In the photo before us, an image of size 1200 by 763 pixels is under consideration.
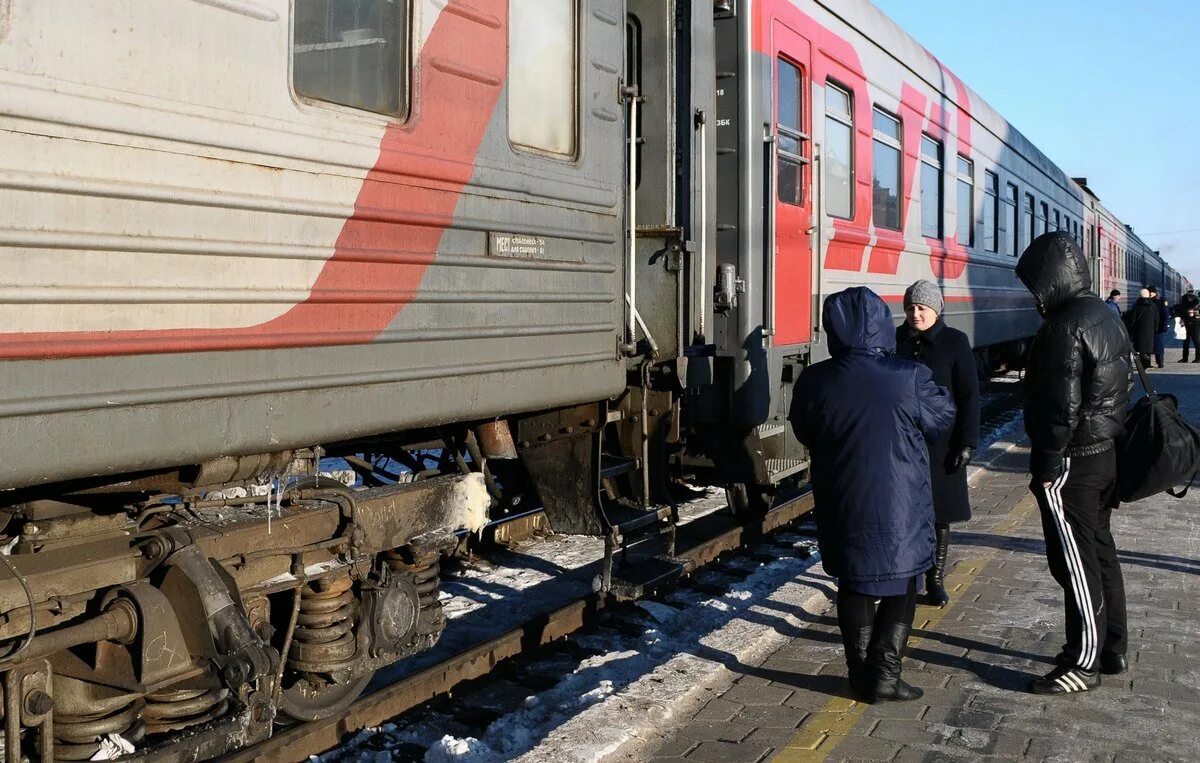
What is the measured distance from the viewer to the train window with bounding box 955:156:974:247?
37.4 feet

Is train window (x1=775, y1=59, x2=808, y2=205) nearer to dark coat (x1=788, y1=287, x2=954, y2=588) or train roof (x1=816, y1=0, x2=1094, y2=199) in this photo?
train roof (x1=816, y1=0, x2=1094, y2=199)

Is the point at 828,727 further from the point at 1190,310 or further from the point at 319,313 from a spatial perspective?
the point at 1190,310

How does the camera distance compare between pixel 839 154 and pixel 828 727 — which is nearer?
pixel 828 727

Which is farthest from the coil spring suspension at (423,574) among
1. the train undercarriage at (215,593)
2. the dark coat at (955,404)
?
the dark coat at (955,404)

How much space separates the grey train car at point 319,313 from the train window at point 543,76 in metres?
0.02

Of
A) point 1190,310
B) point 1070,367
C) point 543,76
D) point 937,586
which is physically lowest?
point 937,586

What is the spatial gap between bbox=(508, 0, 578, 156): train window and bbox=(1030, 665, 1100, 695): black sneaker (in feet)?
9.52

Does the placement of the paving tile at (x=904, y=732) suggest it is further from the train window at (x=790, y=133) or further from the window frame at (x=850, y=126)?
the window frame at (x=850, y=126)

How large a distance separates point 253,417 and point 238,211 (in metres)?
0.59

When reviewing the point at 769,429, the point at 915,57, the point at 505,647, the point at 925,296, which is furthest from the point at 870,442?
the point at 915,57

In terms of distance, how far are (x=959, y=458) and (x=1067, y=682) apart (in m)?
1.32

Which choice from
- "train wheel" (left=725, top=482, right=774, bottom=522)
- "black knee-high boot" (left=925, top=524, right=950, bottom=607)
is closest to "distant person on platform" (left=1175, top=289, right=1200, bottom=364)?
"train wheel" (left=725, top=482, right=774, bottom=522)

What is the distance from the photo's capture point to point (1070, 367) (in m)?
4.56

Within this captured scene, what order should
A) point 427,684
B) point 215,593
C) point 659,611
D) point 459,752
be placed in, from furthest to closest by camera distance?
point 659,611 < point 427,684 < point 459,752 < point 215,593
